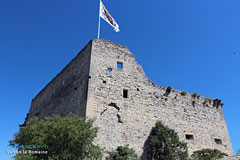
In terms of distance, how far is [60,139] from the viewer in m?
9.16

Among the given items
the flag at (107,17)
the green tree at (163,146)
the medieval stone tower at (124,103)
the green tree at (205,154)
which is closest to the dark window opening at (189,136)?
the medieval stone tower at (124,103)

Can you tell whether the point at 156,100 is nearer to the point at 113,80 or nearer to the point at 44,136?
the point at 113,80

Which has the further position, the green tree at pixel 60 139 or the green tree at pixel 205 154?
the green tree at pixel 205 154

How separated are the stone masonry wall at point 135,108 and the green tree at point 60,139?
2686 millimetres

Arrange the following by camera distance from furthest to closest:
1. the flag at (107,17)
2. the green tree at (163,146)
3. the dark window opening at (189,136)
A: the flag at (107,17) < the dark window opening at (189,136) < the green tree at (163,146)

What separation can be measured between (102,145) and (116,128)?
1374 millimetres

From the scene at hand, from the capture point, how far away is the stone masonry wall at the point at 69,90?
13755 millimetres

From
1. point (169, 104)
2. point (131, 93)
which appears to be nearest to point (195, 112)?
point (169, 104)

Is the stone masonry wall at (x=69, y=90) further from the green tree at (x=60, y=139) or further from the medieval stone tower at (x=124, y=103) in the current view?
the green tree at (x=60, y=139)

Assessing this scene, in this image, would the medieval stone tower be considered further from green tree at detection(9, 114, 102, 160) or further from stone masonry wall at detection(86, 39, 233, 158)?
green tree at detection(9, 114, 102, 160)

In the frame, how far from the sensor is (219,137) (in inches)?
693

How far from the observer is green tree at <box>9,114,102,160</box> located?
9.05 m

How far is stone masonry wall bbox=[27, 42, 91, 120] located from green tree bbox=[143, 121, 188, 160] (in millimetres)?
4660

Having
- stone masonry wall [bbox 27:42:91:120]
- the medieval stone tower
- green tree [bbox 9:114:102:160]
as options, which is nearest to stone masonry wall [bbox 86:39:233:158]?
the medieval stone tower
